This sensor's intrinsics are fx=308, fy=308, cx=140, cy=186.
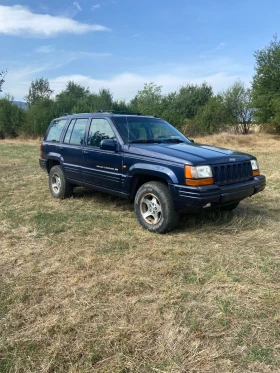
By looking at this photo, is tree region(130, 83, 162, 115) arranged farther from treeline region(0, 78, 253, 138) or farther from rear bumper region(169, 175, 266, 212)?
rear bumper region(169, 175, 266, 212)

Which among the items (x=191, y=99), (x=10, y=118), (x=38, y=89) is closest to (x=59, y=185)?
(x=10, y=118)

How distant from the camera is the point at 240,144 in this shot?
20719mm

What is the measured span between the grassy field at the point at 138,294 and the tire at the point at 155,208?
0.64 ft

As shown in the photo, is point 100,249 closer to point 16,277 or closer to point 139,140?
point 16,277

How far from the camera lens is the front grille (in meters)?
4.15

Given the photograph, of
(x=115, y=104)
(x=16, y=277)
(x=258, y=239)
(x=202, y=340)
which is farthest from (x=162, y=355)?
(x=115, y=104)

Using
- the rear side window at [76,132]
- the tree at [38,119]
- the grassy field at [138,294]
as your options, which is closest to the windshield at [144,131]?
the rear side window at [76,132]

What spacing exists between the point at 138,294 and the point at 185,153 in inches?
83.7

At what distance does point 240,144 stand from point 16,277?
773 inches

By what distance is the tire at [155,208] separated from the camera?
13.9 ft

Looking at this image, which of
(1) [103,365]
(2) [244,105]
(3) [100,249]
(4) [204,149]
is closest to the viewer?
(1) [103,365]

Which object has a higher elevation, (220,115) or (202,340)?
(220,115)

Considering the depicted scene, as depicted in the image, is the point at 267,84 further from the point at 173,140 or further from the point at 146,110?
the point at 173,140

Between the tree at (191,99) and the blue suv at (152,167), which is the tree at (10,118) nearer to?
the tree at (191,99)
